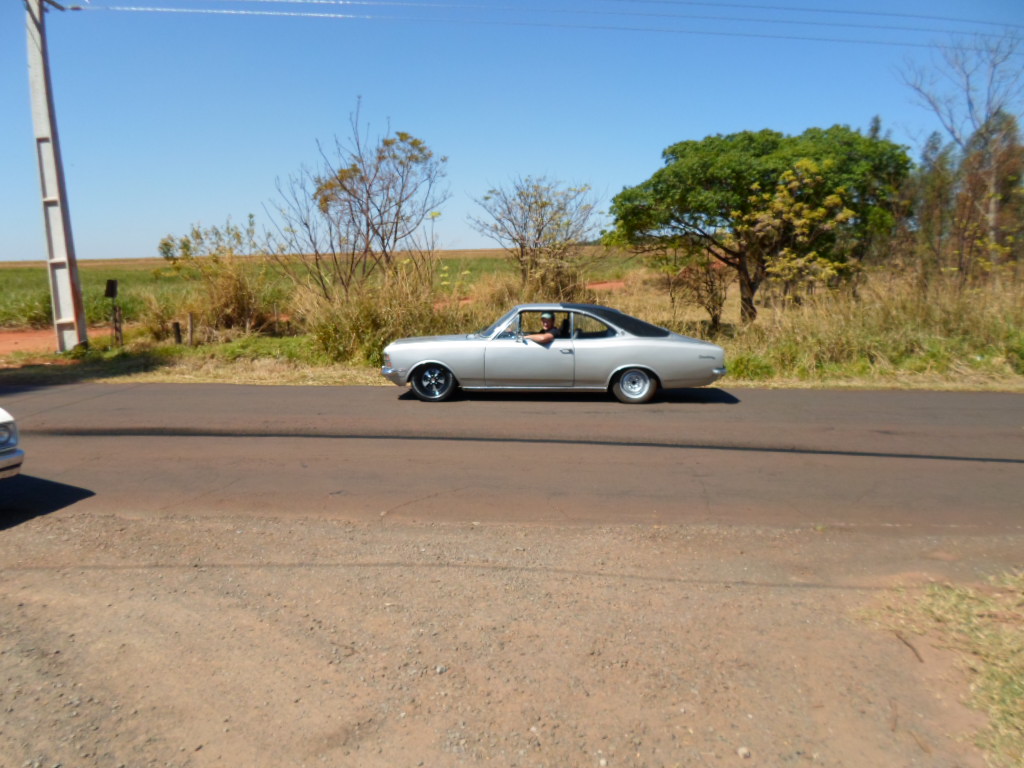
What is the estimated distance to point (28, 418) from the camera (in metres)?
10.3

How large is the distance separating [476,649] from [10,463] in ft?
13.8

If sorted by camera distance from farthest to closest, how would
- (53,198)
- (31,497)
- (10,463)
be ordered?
(53,198) < (31,497) < (10,463)

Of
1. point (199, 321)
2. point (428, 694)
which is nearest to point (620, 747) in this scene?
point (428, 694)

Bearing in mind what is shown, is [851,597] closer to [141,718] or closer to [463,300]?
[141,718]

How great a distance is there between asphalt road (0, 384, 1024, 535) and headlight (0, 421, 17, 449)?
56cm

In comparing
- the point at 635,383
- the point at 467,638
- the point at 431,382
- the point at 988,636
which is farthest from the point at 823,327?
the point at 467,638

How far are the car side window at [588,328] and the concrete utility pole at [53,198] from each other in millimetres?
11600

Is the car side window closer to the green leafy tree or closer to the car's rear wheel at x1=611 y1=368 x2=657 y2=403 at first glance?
the car's rear wheel at x1=611 y1=368 x2=657 y2=403

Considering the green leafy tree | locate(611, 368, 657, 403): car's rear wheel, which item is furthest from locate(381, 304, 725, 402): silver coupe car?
the green leafy tree

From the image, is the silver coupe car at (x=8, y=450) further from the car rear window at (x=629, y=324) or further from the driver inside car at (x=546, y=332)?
the car rear window at (x=629, y=324)

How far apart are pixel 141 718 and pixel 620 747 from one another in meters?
2.03

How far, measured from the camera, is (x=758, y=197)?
17.7 meters

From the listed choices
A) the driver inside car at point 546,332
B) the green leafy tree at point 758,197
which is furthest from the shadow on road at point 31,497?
the green leafy tree at point 758,197

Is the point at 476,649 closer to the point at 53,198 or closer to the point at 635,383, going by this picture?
the point at 635,383
